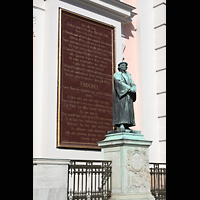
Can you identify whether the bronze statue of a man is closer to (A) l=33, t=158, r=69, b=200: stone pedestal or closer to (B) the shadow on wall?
(A) l=33, t=158, r=69, b=200: stone pedestal

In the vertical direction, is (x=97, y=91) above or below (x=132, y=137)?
above

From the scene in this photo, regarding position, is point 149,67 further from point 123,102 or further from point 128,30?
point 123,102

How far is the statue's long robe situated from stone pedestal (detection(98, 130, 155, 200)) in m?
0.36

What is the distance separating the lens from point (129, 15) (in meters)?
12.8

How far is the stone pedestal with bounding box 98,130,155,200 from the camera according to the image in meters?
7.68

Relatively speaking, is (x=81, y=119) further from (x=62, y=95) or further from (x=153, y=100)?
(x=153, y=100)

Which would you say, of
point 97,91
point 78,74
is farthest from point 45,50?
point 97,91

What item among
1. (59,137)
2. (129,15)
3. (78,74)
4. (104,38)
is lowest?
(59,137)

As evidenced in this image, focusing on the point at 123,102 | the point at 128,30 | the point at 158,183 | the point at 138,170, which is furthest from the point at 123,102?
the point at 128,30

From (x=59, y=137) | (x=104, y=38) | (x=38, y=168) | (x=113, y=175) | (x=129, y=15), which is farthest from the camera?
(x=129, y=15)

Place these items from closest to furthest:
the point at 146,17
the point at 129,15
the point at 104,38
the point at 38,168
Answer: the point at 38,168, the point at 104,38, the point at 129,15, the point at 146,17

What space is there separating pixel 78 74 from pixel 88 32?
1.60 m

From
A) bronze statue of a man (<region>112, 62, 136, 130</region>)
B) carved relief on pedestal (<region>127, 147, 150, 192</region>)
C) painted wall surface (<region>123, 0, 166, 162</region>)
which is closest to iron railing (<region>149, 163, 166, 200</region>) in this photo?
carved relief on pedestal (<region>127, 147, 150, 192</region>)

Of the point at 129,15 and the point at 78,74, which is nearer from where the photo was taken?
the point at 78,74
